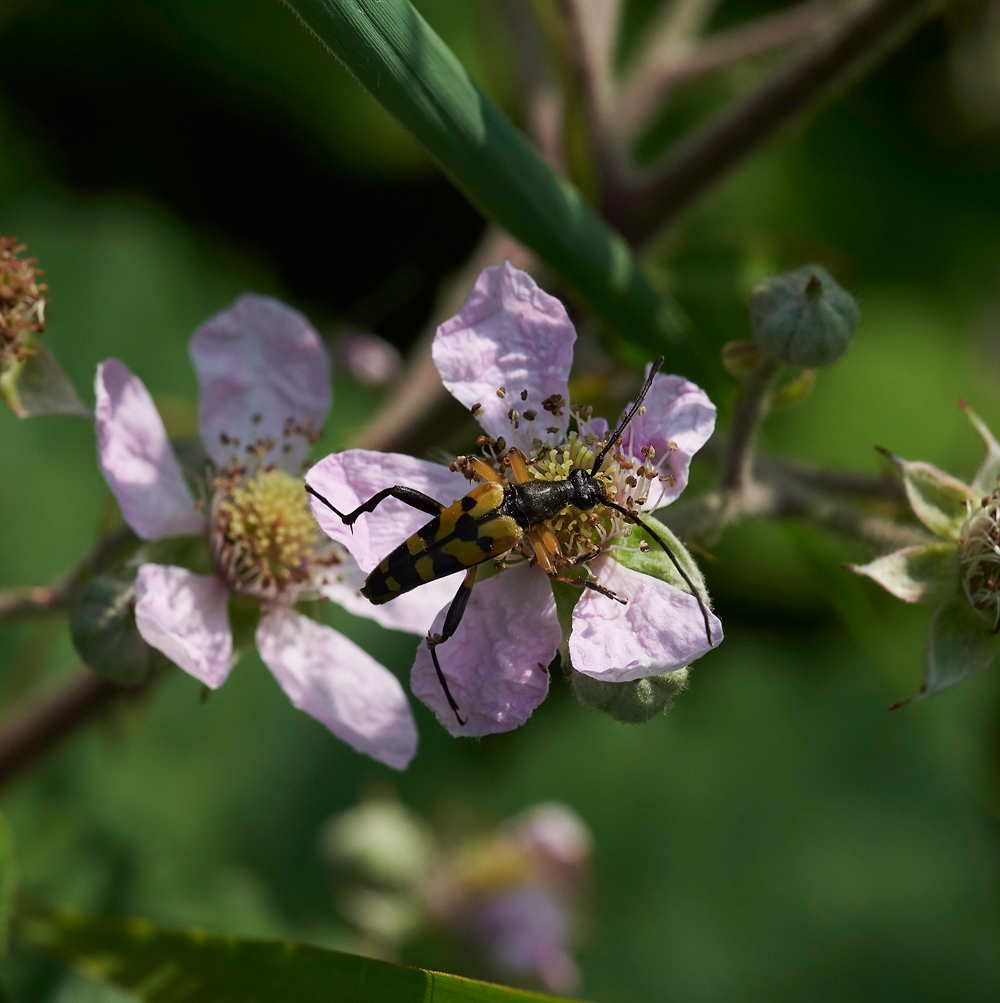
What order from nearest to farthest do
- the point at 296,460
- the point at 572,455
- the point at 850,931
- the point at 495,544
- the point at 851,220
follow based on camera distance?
the point at 495,544, the point at 572,455, the point at 296,460, the point at 850,931, the point at 851,220

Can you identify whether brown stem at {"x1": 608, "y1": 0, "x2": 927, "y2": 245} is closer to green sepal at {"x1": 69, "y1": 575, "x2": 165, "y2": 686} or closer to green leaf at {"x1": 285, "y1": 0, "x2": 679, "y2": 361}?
green leaf at {"x1": 285, "y1": 0, "x2": 679, "y2": 361}

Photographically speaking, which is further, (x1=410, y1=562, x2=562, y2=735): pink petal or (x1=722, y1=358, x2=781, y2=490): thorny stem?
(x1=722, y1=358, x2=781, y2=490): thorny stem

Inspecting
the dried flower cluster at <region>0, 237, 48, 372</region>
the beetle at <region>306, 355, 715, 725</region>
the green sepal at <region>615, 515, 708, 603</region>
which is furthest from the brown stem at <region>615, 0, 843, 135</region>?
the dried flower cluster at <region>0, 237, 48, 372</region>

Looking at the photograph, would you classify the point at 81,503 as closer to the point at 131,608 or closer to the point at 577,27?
the point at 131,608

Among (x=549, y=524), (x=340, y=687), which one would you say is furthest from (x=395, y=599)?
(x=549, y=524)

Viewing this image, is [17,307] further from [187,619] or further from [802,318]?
[802,318]

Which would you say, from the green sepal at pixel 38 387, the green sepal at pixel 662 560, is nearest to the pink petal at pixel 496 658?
the green sepal at pixel 662 560

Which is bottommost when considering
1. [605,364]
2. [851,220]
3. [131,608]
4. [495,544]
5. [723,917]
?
[723,917]

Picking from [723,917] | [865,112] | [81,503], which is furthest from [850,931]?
[865,112]
